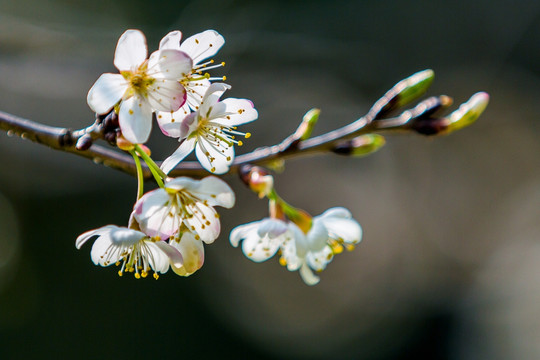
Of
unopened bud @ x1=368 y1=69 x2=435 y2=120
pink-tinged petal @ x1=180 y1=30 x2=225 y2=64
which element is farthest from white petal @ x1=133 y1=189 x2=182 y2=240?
unopened bud @ x1=368 y1=69 x2=435 y2=120

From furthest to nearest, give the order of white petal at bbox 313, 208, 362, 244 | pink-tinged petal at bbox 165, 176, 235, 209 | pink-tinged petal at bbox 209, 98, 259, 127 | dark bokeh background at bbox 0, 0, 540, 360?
1. dark bokeh background at bbox 0, 0, 540, 360
2. white petal at bbox 313, 208, 362, 244
3. pink-tinged petal at bbox 209, 98, 259, 127
4. pink-tinged petal at bbox 165, 176, 235, 209

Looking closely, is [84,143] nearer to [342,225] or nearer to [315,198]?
[342,225]

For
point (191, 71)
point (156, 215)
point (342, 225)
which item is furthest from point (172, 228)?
point (342, 225)

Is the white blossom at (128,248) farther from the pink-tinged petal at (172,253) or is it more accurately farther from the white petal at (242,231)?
the white petal at (242,231)

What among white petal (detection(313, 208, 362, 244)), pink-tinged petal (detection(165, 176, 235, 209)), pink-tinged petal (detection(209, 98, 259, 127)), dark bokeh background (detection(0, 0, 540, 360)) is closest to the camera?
pink-tinged petal (detection(165, 176, 235, 209))

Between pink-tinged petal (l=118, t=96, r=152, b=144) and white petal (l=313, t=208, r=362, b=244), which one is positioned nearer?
pink-tinged petal (l=118, t=96, r=152, b=144)

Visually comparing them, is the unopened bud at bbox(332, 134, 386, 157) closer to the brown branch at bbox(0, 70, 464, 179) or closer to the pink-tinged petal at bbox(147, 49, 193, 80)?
the brown branch at bbox(0, 70, 464, 179)

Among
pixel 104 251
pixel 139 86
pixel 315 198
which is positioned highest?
pixel 315 198

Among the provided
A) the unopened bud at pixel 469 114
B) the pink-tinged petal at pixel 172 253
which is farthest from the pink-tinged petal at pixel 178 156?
the unopened bud at pixel 469 114
